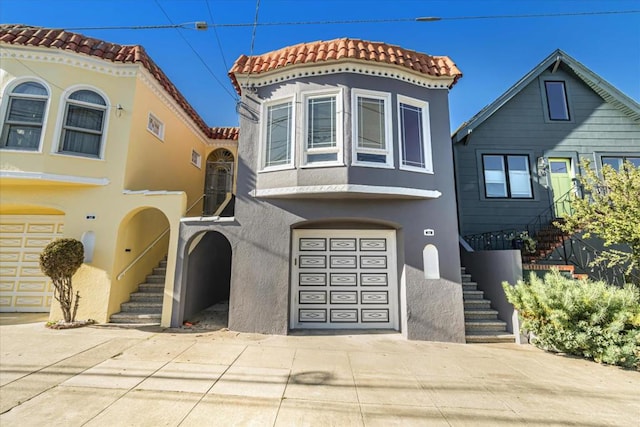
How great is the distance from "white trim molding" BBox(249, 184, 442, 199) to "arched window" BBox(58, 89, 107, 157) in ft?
15.6

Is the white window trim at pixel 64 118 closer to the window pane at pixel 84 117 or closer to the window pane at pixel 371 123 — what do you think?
the window pane at pixel 84 117

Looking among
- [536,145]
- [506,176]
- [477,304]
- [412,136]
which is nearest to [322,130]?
[412,136]

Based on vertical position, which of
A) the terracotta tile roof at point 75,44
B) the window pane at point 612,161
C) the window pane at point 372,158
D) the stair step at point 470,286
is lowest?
the stair step at point 470,286

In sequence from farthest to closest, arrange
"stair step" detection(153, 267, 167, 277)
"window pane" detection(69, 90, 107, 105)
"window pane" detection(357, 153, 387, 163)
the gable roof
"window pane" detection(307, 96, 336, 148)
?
the gable roof, "stair step" detection(153, 267, 167, 277), "window pane" detection(69, 90, 107, 105), "window pane" detection(307, 96, 336, 148), "window pane" detection(357, 153, 387, 163)

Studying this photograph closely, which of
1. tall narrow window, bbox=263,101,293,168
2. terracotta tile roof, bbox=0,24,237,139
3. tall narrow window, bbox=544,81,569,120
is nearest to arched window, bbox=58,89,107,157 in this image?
terracotta tile roof, bbox=0,24,237,139

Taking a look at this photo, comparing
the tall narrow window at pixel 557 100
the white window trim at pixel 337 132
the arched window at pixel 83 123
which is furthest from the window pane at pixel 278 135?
the tall narrow window at pixel 557 100

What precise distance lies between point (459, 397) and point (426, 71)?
280 inches

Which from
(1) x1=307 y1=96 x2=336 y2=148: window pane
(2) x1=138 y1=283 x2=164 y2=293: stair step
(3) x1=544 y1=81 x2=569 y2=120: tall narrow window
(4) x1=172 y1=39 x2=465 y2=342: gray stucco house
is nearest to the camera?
(4) x1=172 y1=39 x2=465 y2=342: gray stucco house

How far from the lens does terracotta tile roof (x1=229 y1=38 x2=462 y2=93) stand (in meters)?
6.94

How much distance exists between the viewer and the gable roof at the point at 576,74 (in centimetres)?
997

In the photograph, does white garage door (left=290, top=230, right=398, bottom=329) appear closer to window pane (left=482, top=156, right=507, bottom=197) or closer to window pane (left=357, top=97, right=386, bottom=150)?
window pane (left=357, top=97, right=386, bottom=150)

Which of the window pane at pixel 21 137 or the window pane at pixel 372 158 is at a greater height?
the window pane at pixel 21 137

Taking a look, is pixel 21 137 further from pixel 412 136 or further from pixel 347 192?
pixel 412 136

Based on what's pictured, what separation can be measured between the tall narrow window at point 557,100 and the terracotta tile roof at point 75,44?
44.4ft
